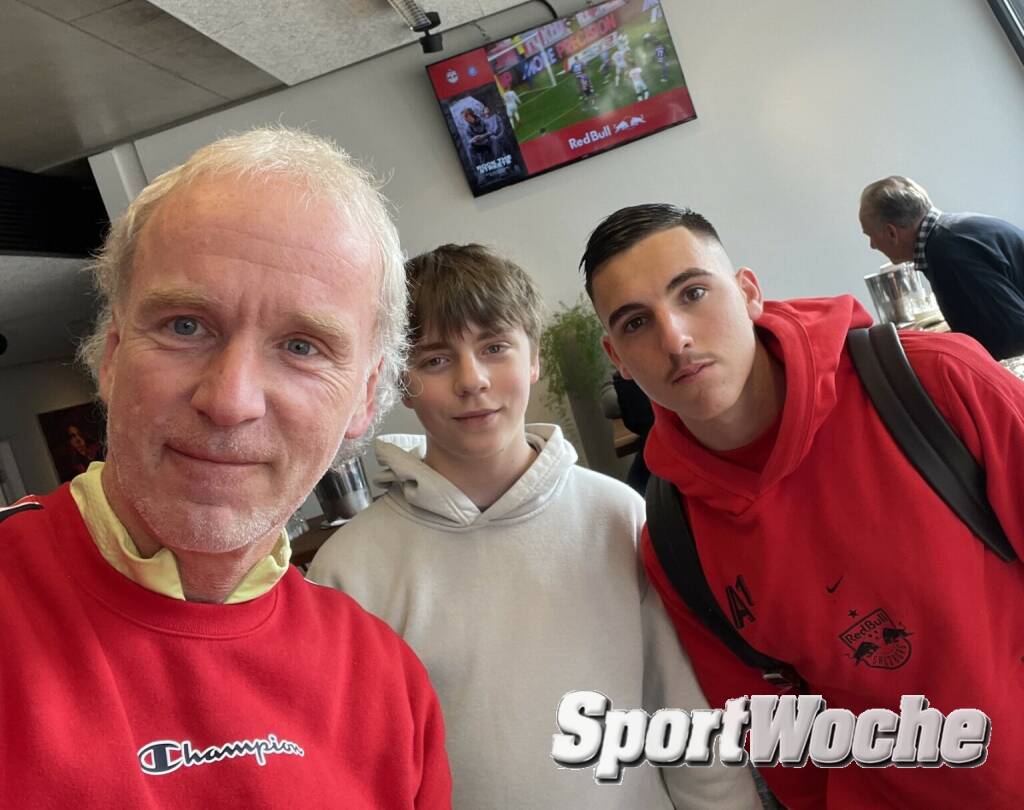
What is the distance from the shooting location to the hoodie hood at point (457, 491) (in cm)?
131

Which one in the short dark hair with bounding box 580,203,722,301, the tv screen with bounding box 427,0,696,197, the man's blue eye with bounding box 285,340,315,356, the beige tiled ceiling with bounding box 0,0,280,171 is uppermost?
the beige tiled ceiling with bounding box 0,0,280,171

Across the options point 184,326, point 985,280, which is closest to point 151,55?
point 184,326

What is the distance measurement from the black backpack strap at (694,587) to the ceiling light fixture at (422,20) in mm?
3108

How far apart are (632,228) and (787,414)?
1.39 feet

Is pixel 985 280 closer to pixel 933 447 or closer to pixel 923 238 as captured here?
pixel 923 238

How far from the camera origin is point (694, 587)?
120 centimetres

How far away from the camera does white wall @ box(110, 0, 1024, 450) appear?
3.99 m

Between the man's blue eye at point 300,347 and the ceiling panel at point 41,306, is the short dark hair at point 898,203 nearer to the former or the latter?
the man's blue eye at point 300,347

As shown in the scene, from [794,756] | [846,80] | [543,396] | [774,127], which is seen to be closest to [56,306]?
[543,396]

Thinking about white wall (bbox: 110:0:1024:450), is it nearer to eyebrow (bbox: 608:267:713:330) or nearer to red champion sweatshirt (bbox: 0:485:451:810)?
eyebrow (bbox: 608:267:713:330)

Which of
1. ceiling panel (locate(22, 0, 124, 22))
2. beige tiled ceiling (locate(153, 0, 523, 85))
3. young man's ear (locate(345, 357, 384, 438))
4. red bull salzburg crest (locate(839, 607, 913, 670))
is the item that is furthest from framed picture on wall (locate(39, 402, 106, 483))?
red bull salzburg crest (locate(839, 607, 913, 670))

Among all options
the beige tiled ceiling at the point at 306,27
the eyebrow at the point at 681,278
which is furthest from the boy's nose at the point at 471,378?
the beige tiled ceiling at the point at 306,27

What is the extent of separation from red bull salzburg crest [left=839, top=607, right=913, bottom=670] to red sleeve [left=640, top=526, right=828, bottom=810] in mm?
179

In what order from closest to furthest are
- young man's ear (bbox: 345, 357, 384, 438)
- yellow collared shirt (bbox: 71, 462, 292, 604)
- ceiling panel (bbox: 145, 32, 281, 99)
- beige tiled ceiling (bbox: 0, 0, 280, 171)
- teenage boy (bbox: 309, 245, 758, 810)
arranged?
yellow collared shirt (bbox: 71, 462, 292, 604) < young man's ear (bbox: 345, 357, 384, 438) < teenage boy (bbox: 309, 245, 758, 810) < beige tiled ceiling (bbox: 0, 0, 280, 171) < ceiling panel (bbox: 145, 32, 281, 99)
